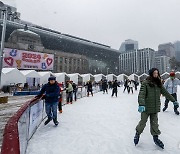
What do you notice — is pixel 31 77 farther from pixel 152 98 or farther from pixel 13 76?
pixel 152 98

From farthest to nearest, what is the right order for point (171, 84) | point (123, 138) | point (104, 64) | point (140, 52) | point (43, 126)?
point (140, 52) → point (104, 64) → point (171, 84) → point (43, 126) → point (123, 138)

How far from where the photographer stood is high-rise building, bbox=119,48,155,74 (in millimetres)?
144000

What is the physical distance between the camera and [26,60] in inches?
1489

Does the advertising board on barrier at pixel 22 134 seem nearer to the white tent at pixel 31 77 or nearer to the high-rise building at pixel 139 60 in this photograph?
the white tent at pixel 31 77

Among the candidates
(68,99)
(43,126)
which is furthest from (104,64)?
(43,126)

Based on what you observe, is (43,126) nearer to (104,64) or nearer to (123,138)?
(123,138)

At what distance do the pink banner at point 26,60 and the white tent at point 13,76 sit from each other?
35.5ft

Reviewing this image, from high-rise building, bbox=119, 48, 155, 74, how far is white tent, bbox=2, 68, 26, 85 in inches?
4696

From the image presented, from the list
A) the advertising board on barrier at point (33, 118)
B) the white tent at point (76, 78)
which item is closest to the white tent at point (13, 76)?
the white tent at point (76, 78)

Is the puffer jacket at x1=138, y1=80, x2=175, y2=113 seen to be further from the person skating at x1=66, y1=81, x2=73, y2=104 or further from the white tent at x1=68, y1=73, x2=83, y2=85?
the white tent at x1=68, y1=73, x2=83, y2=85

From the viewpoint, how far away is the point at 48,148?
4051 mm

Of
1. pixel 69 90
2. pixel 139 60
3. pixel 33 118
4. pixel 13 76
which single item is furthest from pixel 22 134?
pixel 139 60

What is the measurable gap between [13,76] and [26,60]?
43.2ft

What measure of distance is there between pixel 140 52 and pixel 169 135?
14662 cm
